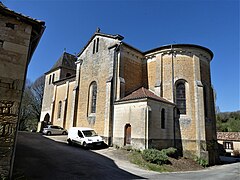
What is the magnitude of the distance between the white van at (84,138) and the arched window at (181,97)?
8.86 m

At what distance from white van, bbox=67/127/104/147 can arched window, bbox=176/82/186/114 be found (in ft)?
29.1

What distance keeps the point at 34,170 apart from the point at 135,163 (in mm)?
7169

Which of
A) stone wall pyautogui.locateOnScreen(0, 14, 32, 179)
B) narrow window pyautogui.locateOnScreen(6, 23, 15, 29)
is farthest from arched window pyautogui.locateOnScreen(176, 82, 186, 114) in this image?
narrow window pyautogui.locateOnScreen(6, 23, 15, 29)

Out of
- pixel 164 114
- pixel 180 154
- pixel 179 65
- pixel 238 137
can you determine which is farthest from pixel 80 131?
pixel 238 137

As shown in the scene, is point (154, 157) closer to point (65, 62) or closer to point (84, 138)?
point (84, 138)

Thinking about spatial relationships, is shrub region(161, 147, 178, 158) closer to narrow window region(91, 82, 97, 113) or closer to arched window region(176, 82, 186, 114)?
arched window region(176, 82, 186, 114)

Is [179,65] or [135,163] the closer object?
[135,163]

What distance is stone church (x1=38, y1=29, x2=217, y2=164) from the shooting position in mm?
17203

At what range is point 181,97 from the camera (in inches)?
798

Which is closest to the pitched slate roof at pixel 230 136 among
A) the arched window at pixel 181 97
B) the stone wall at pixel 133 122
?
the arched window at pixel 181 97

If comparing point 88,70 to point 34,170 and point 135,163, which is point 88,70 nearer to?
point 135,163

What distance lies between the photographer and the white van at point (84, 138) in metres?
16.8

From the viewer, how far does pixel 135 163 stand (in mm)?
13500

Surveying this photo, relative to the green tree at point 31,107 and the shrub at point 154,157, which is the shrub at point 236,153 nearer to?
the shrub at point 154,157
